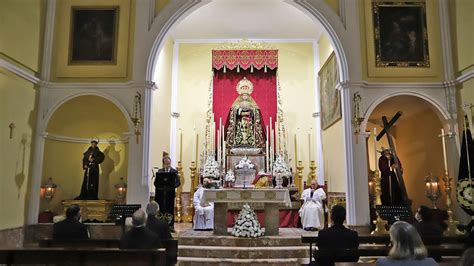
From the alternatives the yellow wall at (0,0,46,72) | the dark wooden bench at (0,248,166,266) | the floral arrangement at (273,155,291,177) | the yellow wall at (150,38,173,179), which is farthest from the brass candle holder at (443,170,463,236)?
the yellow wall at (0,0,46,72)

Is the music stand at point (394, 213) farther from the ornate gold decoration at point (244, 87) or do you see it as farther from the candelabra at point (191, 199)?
the ornate gold decoration at point (244, 87)

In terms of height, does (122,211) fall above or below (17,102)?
below

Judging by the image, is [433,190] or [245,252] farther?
[433,190]

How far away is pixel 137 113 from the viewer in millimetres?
8945

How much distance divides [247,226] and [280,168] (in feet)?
14.4

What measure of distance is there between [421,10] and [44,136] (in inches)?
364

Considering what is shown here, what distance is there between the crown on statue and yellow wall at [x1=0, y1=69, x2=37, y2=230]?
6.56 meters

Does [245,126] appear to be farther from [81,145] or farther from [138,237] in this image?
[138,237]

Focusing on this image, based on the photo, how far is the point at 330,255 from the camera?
12.9 feet

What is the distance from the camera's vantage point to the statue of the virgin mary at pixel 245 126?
Result: 12.6 m

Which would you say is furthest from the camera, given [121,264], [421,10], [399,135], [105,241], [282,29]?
[282,29]

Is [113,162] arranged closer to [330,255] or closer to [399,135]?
[330,255]

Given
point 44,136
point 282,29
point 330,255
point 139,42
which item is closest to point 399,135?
point 282,29

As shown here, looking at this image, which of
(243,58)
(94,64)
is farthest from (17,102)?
(243,58)
